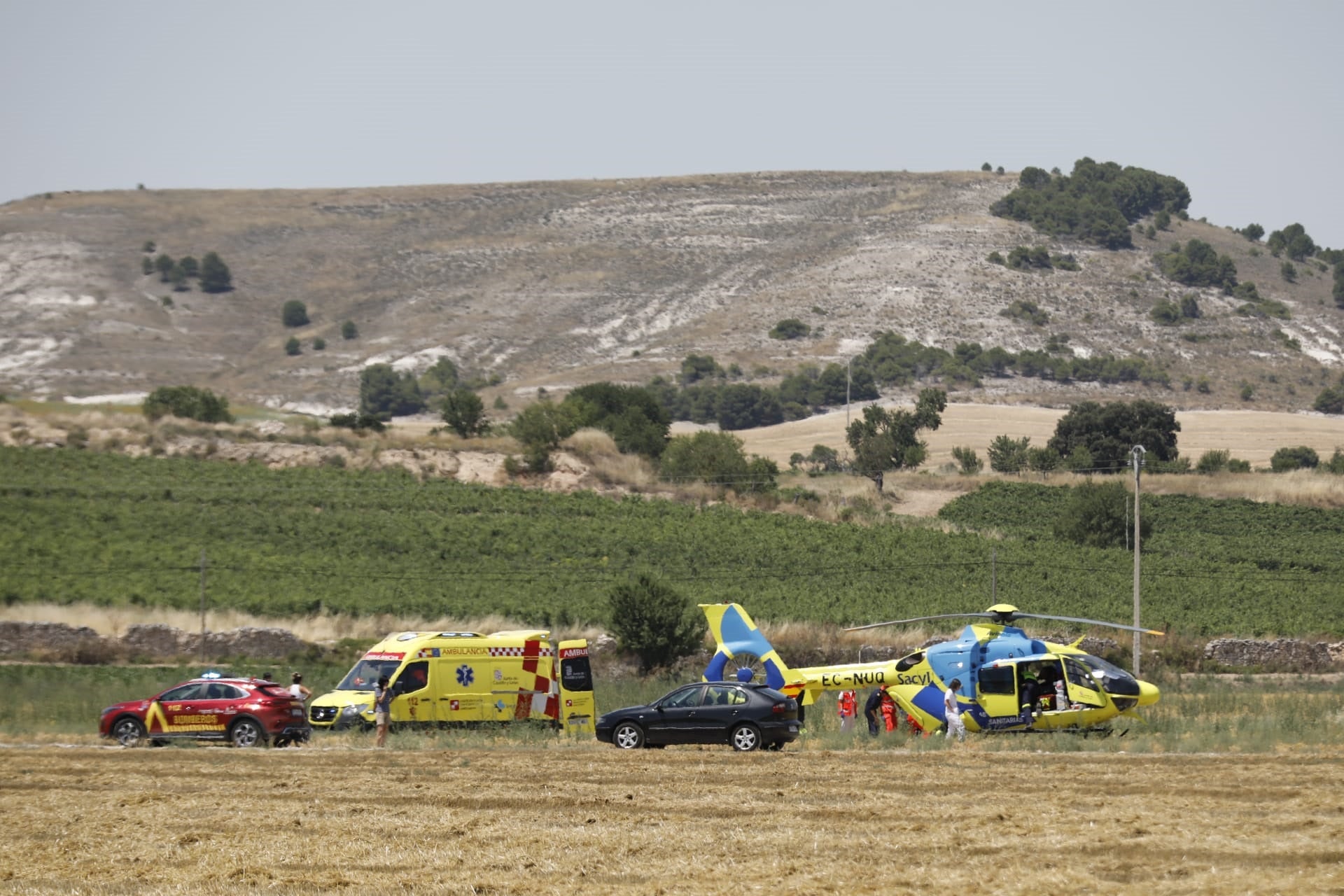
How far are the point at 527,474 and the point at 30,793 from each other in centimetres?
5089

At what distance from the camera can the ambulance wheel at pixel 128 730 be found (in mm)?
30047

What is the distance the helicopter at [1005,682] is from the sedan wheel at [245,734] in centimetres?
849

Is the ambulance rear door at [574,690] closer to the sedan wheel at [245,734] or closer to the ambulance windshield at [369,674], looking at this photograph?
the ambulance windshield at [369,674]

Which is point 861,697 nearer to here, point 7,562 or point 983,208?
point 7,562

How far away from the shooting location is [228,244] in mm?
195500

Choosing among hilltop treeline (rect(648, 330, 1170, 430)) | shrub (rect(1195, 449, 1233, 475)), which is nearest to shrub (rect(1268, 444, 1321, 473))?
shrub (rect(1195, 449, 1233, 475))

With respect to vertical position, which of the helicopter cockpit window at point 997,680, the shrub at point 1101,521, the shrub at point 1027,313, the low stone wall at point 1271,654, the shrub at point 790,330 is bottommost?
the low stone wall at point 1271,654

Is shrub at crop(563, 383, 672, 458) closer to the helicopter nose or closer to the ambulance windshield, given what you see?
the ambulance windshield

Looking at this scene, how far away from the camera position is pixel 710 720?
28.0 metres

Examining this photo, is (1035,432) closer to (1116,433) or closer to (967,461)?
(1116,433)

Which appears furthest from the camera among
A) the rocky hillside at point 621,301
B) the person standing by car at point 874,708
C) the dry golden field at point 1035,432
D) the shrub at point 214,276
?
the shrub at point 214,276

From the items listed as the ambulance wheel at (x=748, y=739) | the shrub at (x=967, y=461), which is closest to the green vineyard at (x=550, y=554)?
the shrub at (x=967, y=461)

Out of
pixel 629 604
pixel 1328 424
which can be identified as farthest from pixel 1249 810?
pixel 1328 424

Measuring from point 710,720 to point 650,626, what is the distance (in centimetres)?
1794
